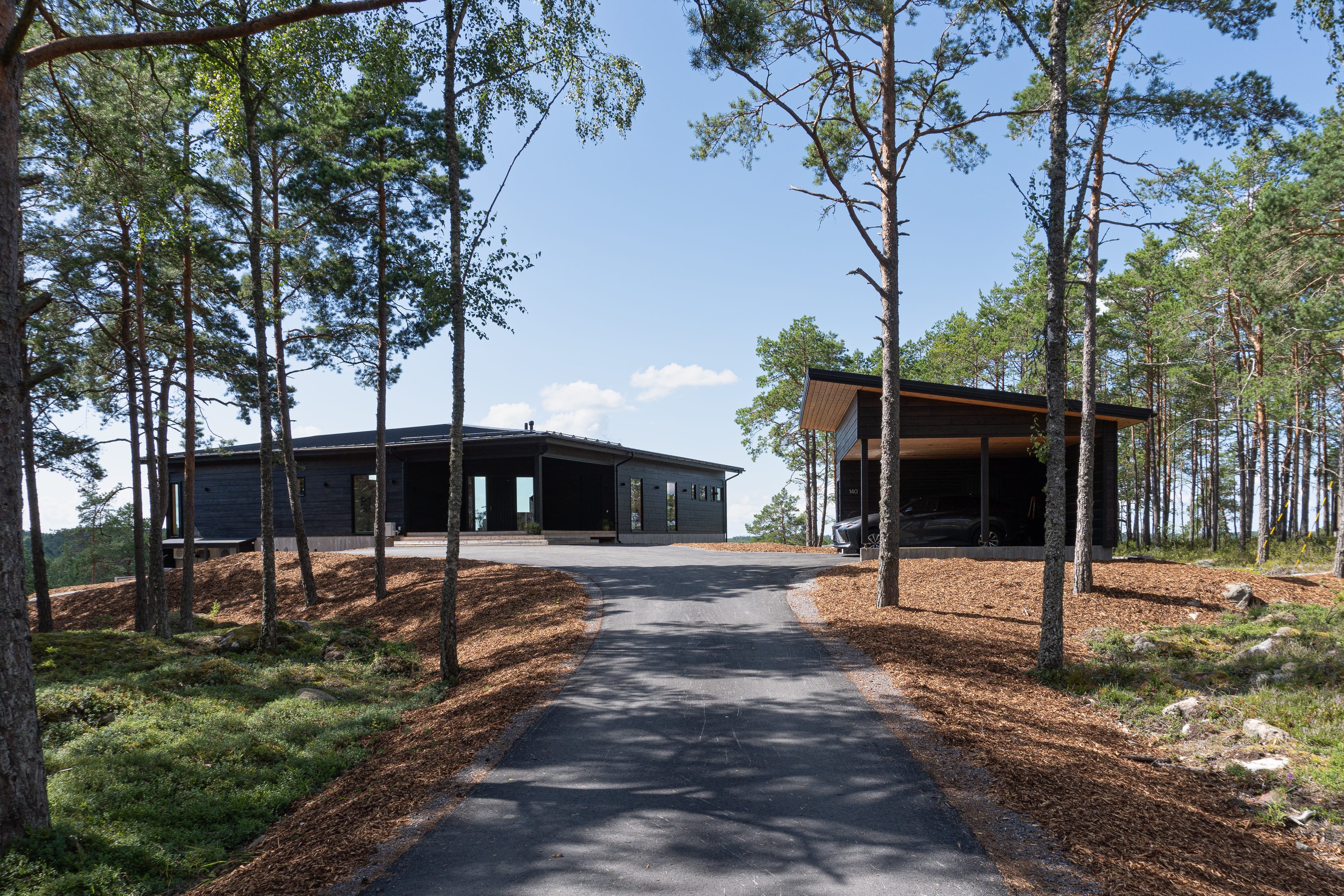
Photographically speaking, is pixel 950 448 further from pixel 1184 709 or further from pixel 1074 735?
pixel 1074 735

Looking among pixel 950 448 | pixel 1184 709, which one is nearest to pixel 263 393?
pixel 1184 709

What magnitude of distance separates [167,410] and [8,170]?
11833 mm

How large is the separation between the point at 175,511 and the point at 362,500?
8572mm

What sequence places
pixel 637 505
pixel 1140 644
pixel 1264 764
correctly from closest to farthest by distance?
pixel 1264 764 → pixel 1140 644 → pixel 637 505

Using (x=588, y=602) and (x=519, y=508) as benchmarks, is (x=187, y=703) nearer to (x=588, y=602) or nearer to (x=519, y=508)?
(x=588, y=602)

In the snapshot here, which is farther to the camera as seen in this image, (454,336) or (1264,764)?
(454,336)

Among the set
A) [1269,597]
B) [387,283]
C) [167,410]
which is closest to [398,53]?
[387,283]

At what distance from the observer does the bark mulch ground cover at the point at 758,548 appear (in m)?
20.0

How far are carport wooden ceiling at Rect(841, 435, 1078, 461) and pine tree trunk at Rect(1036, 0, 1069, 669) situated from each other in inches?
306

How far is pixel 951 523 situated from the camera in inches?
651

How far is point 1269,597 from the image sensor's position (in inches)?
446

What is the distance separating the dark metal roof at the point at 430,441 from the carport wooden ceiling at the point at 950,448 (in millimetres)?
9287

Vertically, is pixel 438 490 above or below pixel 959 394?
below

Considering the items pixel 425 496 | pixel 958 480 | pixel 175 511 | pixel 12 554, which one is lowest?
pixel 175 511
